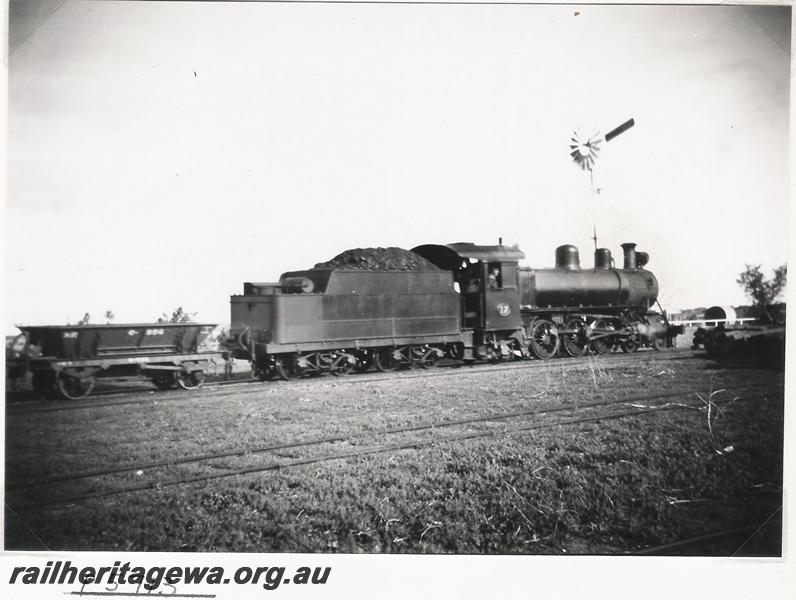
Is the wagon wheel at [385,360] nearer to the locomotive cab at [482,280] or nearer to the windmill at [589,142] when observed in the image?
the locomotive cab at [482,280]

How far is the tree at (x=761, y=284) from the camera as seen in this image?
4.98 meters

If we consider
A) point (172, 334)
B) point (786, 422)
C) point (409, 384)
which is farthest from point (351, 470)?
point (786, 422)

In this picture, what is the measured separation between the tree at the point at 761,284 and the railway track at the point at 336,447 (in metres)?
0.84

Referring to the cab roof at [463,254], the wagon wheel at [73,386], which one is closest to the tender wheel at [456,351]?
the cab roof at [463,254]

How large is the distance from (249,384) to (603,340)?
5.91 m

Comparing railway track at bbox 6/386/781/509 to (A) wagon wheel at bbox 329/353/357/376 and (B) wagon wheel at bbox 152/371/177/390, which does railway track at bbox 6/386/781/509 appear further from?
(A) wagon wheel at bbox 329/353/357/376

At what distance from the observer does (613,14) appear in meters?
4.91

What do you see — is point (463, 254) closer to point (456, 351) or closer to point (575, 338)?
point (456, 351)

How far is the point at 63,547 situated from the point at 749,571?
5049 mm

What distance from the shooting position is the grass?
4156 millimetres

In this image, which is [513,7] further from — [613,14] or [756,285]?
[756,285]

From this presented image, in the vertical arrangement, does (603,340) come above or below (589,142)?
below

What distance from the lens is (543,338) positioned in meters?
9.43

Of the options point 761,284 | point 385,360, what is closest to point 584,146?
point 761,284
